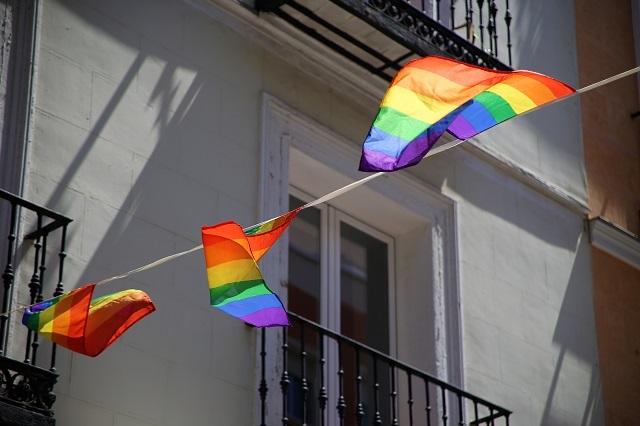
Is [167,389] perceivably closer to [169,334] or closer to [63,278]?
[169,334]

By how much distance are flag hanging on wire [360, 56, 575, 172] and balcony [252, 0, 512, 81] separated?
2687 mm

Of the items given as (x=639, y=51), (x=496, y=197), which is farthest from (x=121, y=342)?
(x=639, y=51)

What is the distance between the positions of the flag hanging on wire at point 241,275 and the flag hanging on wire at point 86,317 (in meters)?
0.49

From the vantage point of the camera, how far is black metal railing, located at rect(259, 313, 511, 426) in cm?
917

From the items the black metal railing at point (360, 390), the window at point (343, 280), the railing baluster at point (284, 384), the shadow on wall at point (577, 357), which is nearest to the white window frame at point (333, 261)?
the window at point (343, 280)

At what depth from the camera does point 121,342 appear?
8195mm

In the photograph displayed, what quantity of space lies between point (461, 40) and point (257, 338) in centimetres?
289

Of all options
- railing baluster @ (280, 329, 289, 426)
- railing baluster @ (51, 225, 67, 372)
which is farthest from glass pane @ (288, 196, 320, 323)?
railing baluster @ (51, 225, 67, 372)

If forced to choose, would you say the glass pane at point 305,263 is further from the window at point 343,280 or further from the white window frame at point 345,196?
the white window frame at point 345,196

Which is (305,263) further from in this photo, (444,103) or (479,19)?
(444,103)

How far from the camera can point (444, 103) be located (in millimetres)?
7031

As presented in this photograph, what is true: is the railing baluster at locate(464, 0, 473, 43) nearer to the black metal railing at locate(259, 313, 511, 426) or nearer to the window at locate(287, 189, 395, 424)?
the window at locate(287, 189, 395, 424)

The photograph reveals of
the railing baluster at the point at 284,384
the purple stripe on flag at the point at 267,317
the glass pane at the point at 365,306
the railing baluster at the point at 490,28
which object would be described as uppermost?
the railing baluster at the point at 490,28

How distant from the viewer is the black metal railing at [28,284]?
726 centimetres
